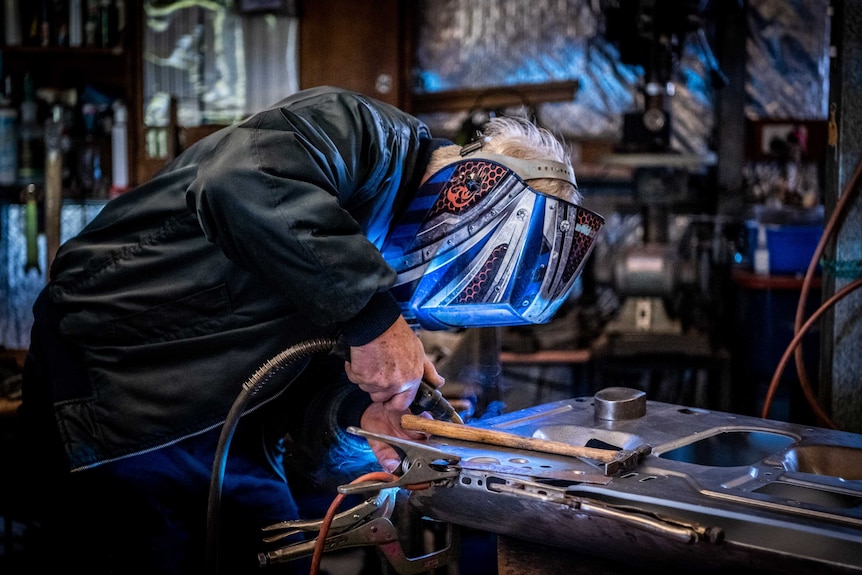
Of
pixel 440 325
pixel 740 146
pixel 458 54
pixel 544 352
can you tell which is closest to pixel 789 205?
pixel 740 146

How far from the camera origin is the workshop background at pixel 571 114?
12.6 ft

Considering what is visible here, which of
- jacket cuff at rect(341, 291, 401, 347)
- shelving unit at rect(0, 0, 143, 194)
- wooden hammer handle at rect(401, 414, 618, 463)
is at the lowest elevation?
wooden hammer handle at rect(401, 414, 618, 463)

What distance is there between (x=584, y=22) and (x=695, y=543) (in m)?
3.88

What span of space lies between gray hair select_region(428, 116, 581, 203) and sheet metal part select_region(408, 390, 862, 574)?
0.44m

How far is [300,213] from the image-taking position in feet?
4.84

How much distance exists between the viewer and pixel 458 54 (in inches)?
188

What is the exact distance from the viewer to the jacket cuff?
61.4 inches

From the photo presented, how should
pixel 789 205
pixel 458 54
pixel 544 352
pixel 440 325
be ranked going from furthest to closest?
pixel 458 54 → pixel 789 205 → pixel 544 352 → pixel 440 325

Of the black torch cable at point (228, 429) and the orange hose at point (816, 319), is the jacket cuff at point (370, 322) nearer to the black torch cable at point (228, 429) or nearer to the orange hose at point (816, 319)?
the black torch cable at point (228, 429)

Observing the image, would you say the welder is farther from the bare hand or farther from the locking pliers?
the locking pliers

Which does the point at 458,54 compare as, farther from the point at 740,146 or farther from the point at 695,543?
the point at 695,543

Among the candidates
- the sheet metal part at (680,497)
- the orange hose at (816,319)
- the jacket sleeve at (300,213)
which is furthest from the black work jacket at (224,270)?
the orange hose at (816,319)

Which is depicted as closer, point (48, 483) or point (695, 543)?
point (695, 543)

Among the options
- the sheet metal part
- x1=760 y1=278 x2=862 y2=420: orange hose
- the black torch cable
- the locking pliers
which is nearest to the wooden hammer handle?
the sheet metal part
